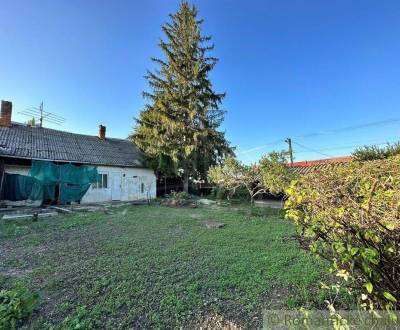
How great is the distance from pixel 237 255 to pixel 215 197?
45.2 ft

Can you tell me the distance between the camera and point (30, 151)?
1359 centimetres

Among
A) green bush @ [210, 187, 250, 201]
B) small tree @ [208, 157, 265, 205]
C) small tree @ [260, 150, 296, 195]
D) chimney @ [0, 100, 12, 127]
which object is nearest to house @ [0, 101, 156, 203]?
chimney @ [0, 100, 12, 127]

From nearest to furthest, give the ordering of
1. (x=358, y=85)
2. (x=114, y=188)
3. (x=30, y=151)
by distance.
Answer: (x=358, y=85) < (x=30, y=151) < (x=114, y=188)

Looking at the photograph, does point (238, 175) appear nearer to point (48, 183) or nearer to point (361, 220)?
point (48, 183)

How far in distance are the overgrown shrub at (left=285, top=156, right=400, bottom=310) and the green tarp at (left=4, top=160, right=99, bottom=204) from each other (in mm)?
12984

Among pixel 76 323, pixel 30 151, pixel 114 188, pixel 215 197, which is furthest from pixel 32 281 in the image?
pixel 215 197

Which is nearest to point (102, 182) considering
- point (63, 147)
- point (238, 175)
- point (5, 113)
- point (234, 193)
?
point (63, 147)

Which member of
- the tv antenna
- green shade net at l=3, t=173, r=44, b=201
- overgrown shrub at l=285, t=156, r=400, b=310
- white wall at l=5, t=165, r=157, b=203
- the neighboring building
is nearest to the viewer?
overgrown shrub at l=285, t=156, r=400, b=310

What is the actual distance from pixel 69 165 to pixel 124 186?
197 inches

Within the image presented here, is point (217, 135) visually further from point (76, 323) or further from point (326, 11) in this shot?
point (76, 323)

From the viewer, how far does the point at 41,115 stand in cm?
1967

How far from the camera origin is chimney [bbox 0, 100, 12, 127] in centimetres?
1459

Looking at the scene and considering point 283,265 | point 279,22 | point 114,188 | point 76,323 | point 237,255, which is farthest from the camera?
point 114,188

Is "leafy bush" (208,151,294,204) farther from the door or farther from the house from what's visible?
the door
